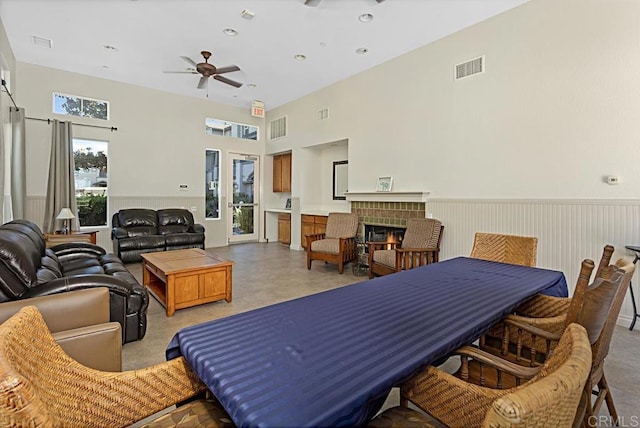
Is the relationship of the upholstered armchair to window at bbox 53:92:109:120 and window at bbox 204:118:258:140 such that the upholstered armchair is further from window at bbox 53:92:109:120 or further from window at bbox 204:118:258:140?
window at bbox 53:92:109:120

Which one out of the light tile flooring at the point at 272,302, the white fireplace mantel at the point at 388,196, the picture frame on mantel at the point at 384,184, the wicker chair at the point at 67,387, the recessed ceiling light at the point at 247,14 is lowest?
the light tile flooring at the point at 272,302

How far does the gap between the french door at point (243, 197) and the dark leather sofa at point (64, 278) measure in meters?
4.37

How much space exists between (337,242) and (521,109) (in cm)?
311

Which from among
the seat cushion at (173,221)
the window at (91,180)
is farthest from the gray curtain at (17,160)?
the seat cushion at (173,221)

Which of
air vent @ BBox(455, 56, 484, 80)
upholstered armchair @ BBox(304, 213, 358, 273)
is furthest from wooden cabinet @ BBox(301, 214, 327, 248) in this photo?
air vent @ BBox(455, 56, 484, 80)

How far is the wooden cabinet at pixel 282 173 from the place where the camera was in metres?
8.13

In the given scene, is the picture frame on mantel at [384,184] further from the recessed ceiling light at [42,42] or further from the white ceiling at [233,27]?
the recessed ceiling light at [42,42]

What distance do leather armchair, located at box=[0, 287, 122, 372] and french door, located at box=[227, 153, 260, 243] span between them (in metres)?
6.36

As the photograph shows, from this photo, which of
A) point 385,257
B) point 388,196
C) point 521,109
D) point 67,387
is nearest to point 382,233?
point 388,196

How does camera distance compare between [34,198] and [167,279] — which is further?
[34,198]

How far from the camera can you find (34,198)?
5680 millimetres

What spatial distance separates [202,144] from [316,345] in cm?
731

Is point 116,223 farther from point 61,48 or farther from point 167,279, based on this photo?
point 167,279

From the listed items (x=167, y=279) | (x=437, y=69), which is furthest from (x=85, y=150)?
(x=437, y=69)
